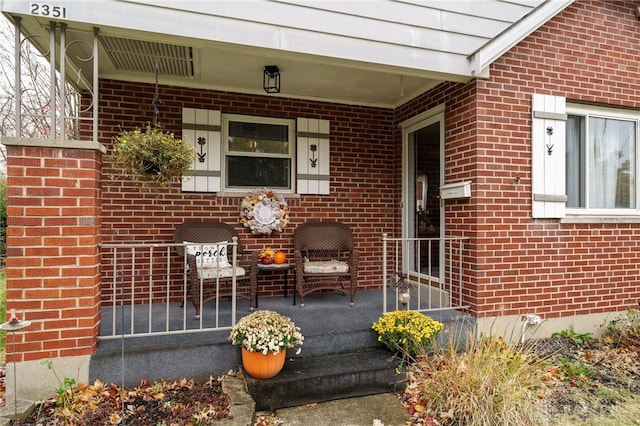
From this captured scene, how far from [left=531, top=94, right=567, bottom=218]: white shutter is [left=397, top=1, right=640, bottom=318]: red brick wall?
75mm

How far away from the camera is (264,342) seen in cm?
280

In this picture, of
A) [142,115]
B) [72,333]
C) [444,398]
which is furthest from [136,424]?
[142,115]

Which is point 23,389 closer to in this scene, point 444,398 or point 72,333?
point 72,333

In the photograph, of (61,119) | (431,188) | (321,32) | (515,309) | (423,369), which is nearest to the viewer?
(61,119)

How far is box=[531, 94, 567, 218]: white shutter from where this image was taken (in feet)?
13.2

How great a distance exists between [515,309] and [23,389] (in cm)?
426

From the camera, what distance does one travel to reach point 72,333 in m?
2.85

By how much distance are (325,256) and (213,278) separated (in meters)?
1.64

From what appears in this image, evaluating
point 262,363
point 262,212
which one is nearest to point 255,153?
point 262,212

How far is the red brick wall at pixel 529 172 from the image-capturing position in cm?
389

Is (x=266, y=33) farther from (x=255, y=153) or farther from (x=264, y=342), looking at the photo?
(x=264, y=342)

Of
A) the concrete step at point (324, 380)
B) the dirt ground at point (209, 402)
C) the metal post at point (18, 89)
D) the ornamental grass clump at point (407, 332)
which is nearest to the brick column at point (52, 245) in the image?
the metal post at point (18, 89)

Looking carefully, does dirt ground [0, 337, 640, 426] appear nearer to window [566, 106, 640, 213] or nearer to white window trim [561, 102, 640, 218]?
white window trim [561, 102, 640, 218]

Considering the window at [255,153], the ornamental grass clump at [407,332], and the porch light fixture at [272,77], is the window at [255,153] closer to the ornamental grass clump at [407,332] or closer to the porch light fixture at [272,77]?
the porch light fixture at [272,77]
